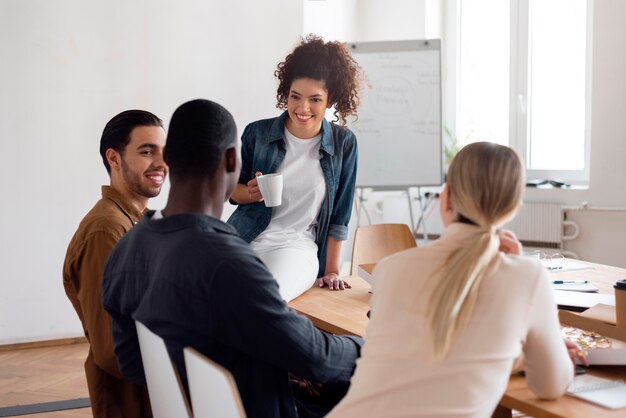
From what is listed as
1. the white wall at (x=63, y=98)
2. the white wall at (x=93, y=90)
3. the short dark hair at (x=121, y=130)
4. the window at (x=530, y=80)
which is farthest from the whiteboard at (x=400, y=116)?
the short dark hair at (x=121, y=130)

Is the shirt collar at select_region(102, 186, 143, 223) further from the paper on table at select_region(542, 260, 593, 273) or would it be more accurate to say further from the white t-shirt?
the paper on table at select_region(542, 260, 593, 273)

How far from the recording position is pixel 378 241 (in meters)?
3.52

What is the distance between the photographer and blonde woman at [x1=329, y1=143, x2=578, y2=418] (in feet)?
4.01

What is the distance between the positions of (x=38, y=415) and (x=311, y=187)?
1.66 meters

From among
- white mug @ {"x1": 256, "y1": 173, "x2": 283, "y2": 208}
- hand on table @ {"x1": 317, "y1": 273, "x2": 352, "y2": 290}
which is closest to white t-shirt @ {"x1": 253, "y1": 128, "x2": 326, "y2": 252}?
hand on table @ {"x1": 317, "y1": 273, "x2": 352, "y2": 290}

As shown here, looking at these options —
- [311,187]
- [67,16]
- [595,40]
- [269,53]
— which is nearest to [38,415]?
[311,187]

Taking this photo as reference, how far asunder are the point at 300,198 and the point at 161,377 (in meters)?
1.38

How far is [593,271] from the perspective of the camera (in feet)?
9.09

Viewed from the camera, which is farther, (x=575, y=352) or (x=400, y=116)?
(x=400, y=116)

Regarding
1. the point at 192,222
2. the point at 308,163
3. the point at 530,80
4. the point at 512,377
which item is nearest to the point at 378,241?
the point at 308,163

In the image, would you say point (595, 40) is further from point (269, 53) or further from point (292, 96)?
point (292, 96)

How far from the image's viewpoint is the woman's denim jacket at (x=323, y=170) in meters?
2.80

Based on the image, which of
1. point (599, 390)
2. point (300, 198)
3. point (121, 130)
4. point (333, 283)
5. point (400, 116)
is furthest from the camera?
point (400, 116)

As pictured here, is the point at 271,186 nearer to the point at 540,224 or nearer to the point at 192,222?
the point at 192,222
